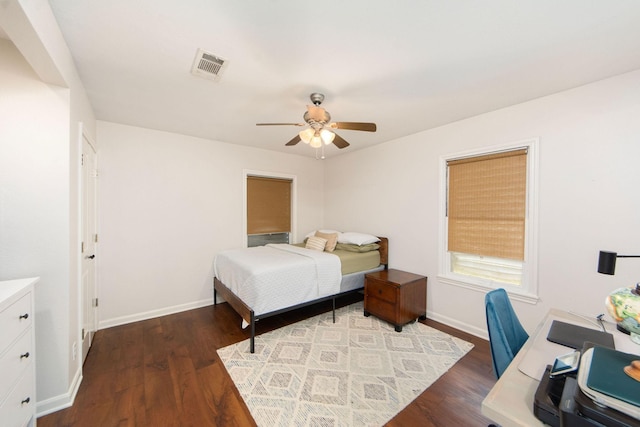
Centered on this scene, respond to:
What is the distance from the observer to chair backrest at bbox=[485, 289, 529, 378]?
129 cm

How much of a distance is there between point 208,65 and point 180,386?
8.27 feet

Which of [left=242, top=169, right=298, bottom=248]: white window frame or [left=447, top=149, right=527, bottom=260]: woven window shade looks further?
[left=242, top=169, right=298, bottom=248]: white window frame

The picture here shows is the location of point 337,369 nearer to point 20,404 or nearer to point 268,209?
point 20,404

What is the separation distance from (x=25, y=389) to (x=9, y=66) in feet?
6.36

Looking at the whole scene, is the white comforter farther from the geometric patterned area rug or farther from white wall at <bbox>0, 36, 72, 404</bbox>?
white wall at <bbox>0, 36, 72, 404</bbox>

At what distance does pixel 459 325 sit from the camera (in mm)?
2957

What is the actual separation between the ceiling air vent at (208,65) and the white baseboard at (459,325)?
3506mm

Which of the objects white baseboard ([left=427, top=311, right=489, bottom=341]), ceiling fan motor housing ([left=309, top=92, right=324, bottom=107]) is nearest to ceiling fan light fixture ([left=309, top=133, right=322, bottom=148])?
ceiling fan motor housing ([left=309, top=92, right=324, bottom=107])

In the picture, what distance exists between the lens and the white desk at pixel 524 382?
0.79 m

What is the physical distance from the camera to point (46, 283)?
1687 mm

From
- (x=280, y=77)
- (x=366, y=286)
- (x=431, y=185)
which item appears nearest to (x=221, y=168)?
(x=280, y=77)

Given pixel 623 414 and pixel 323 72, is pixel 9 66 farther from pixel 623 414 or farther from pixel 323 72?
pixel 623 414

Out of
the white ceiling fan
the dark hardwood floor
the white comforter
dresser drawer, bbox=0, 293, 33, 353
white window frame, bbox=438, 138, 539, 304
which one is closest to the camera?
dresser drawer, bbox=0, 293, 33, 353

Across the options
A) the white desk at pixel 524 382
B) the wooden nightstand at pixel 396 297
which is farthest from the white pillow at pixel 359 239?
the white desk at pixel 524 382
